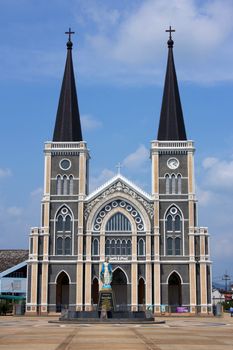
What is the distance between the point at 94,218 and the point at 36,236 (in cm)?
720

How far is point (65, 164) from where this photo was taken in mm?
79000

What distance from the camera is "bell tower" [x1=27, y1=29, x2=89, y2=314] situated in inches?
2948

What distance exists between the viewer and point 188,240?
75500mm

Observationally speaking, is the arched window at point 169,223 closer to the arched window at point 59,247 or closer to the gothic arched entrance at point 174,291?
the gothic arched entrance at point 174,291

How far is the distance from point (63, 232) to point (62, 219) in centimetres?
161

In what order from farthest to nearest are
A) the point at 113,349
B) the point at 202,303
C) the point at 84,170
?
the point at 84,170
the point at 202,303
the point at 113,349

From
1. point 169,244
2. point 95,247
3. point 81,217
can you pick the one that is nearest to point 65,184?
point 81,217

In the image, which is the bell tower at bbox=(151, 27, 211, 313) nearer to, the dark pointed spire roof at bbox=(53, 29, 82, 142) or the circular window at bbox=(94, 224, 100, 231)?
the circular window at bbox=(94, 224, 100, 231)

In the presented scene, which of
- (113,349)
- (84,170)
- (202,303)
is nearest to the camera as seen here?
(113,349)

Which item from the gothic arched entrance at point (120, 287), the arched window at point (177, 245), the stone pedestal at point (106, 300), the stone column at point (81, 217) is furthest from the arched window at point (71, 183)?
the stone pedestal at point (106, 300)

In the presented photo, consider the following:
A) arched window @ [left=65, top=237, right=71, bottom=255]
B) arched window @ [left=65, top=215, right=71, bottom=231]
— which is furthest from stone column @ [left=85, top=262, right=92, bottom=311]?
arched window @ [left=65, top=215, right=71, bottom=231]

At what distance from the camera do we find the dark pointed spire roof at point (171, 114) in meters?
78.5

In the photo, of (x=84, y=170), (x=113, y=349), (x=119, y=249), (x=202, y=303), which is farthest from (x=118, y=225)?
(x=113, y=349)

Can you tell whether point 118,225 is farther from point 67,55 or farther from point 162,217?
point 67,55
